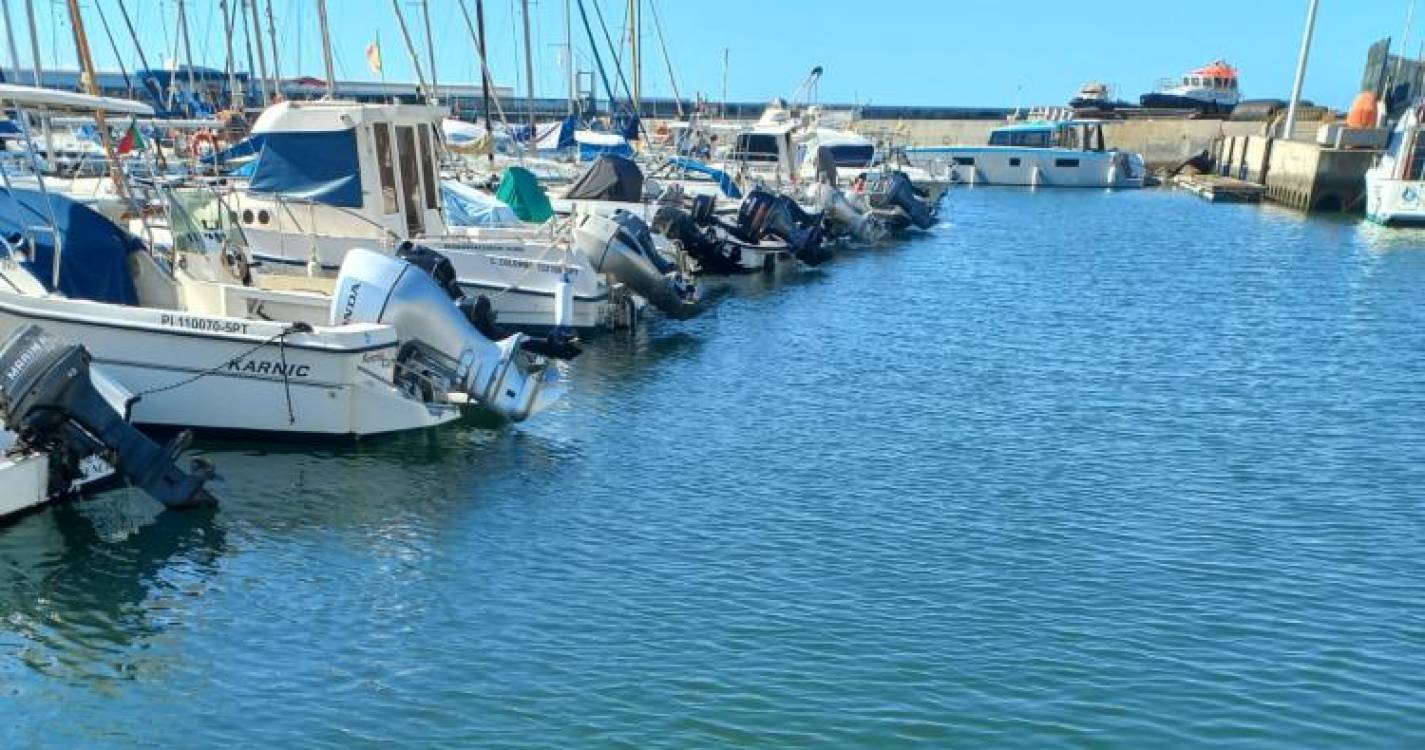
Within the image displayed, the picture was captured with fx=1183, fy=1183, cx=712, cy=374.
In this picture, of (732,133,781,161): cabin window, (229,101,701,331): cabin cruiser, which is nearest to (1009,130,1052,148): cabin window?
(732,133,781,161): cabin window

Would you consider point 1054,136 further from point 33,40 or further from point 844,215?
point 33,40

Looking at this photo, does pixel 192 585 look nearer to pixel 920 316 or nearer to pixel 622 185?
pixel 920 316

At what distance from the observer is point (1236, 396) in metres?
19.4

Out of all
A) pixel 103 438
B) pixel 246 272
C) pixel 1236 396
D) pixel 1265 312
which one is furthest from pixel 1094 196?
pixel 103 438

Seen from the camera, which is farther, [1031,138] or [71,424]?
[1031,138]

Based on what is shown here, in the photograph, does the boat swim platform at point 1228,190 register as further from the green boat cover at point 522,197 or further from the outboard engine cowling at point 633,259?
the green boat cover at point 522,197

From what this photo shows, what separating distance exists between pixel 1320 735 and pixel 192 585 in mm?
9484

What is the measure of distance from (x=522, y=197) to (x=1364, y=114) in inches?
1950

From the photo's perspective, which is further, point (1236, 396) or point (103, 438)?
point (1236, 396)

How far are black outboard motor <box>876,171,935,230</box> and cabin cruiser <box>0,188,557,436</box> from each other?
3196cm

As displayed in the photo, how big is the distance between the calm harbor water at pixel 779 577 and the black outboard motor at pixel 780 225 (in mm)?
13536

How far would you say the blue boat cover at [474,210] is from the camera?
23.6 m

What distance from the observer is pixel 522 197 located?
25344 millimetres

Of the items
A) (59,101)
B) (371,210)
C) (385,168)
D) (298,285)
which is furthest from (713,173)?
(59,101)
